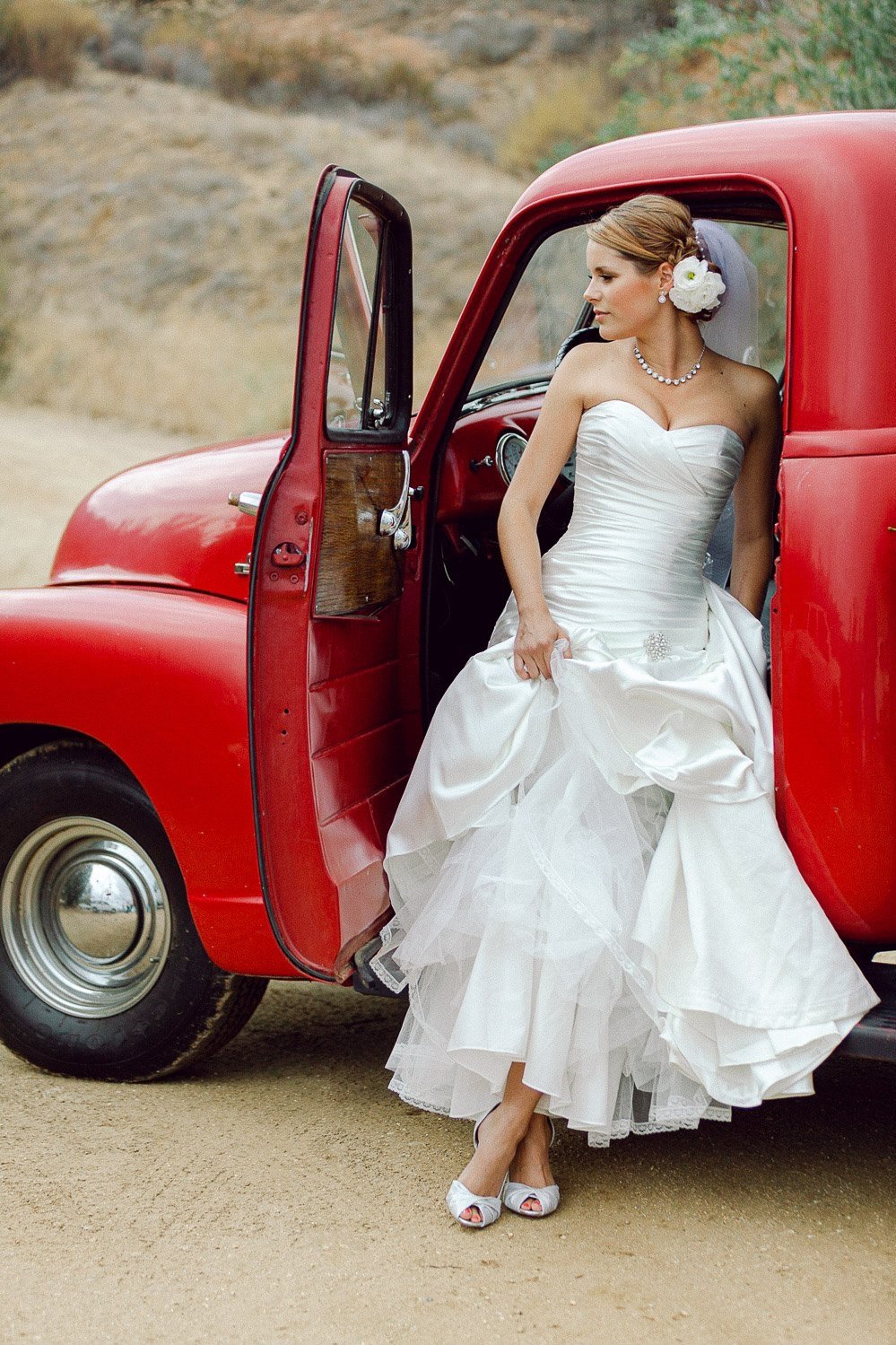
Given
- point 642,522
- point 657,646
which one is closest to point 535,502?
point 642,522

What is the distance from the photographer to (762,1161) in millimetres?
2887

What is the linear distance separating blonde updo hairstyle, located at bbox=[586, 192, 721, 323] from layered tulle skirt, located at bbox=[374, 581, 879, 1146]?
0.73 m

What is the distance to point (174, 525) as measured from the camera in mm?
3354

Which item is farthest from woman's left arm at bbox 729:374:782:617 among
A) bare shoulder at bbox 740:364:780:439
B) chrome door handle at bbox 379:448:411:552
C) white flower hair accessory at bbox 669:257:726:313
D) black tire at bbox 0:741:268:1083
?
black tire at bbox 0:741:268:1083

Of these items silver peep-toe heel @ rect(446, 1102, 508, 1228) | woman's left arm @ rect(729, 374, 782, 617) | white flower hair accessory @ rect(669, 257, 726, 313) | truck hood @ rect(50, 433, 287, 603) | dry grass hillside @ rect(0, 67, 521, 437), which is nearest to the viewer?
silver peep-toe heel @ rect(446, 1102, 508, 1228)

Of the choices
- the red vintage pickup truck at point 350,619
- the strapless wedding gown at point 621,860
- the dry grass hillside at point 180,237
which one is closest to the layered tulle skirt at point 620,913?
the strapless wedding gown at point 621,860

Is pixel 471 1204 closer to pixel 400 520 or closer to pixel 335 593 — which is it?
pixel 335 593

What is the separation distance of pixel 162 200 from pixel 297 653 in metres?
17.9

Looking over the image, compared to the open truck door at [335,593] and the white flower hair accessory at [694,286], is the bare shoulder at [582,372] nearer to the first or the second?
the white flower hair accessory at [694,286]

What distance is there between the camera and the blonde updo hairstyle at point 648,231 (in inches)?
104

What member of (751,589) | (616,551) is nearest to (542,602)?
(616,551)

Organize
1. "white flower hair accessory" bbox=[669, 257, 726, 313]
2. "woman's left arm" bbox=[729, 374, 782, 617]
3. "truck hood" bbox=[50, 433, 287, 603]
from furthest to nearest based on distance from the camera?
1. "truck hood" bbox=[50, 433, 287, 603]
2. "woman's left arm" bbox=[729, 374, 782, 617]
3. "white flower hair accessory" bbox=[669, 257, 726, 313]

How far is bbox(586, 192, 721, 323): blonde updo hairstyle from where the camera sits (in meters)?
2.64

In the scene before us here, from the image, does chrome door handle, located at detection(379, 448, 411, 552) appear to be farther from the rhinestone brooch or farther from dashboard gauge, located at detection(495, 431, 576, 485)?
the rhinestone brooch
